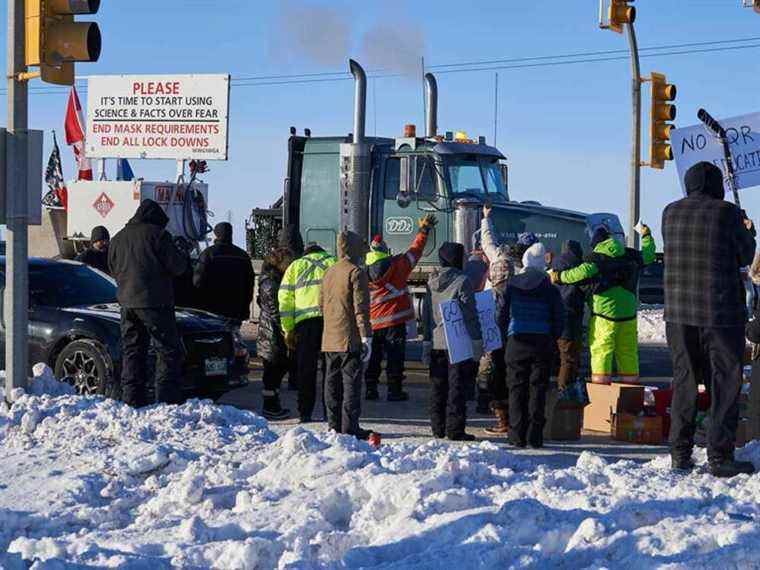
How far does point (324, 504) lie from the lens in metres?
7.43

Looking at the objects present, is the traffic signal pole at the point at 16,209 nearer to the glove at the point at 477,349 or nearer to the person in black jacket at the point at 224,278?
the glove at the point at 477,349

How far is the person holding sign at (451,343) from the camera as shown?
11.2 metres

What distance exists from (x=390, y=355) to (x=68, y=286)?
335 cm

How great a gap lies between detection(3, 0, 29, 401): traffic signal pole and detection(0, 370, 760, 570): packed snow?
88 cm

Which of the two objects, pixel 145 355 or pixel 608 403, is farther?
pixel 608 403

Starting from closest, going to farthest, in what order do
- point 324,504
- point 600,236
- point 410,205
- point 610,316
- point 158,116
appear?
1. point 324,504
2. point 610,316
3. point 600,236
4. point 410,205
5. point 158,116

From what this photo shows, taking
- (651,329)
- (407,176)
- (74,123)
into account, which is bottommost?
(651,329)

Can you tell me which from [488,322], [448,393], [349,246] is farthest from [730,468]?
[349,246]

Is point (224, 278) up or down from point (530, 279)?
down

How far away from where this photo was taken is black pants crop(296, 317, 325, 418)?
39.1 feet

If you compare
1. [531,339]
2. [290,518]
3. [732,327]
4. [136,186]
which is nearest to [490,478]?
[290,518]

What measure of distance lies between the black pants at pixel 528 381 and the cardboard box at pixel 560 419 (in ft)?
1.21

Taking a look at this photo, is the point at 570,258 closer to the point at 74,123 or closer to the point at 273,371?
the point at 273,371

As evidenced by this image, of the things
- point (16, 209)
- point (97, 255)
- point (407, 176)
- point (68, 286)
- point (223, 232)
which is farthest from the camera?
point (407, 176)
